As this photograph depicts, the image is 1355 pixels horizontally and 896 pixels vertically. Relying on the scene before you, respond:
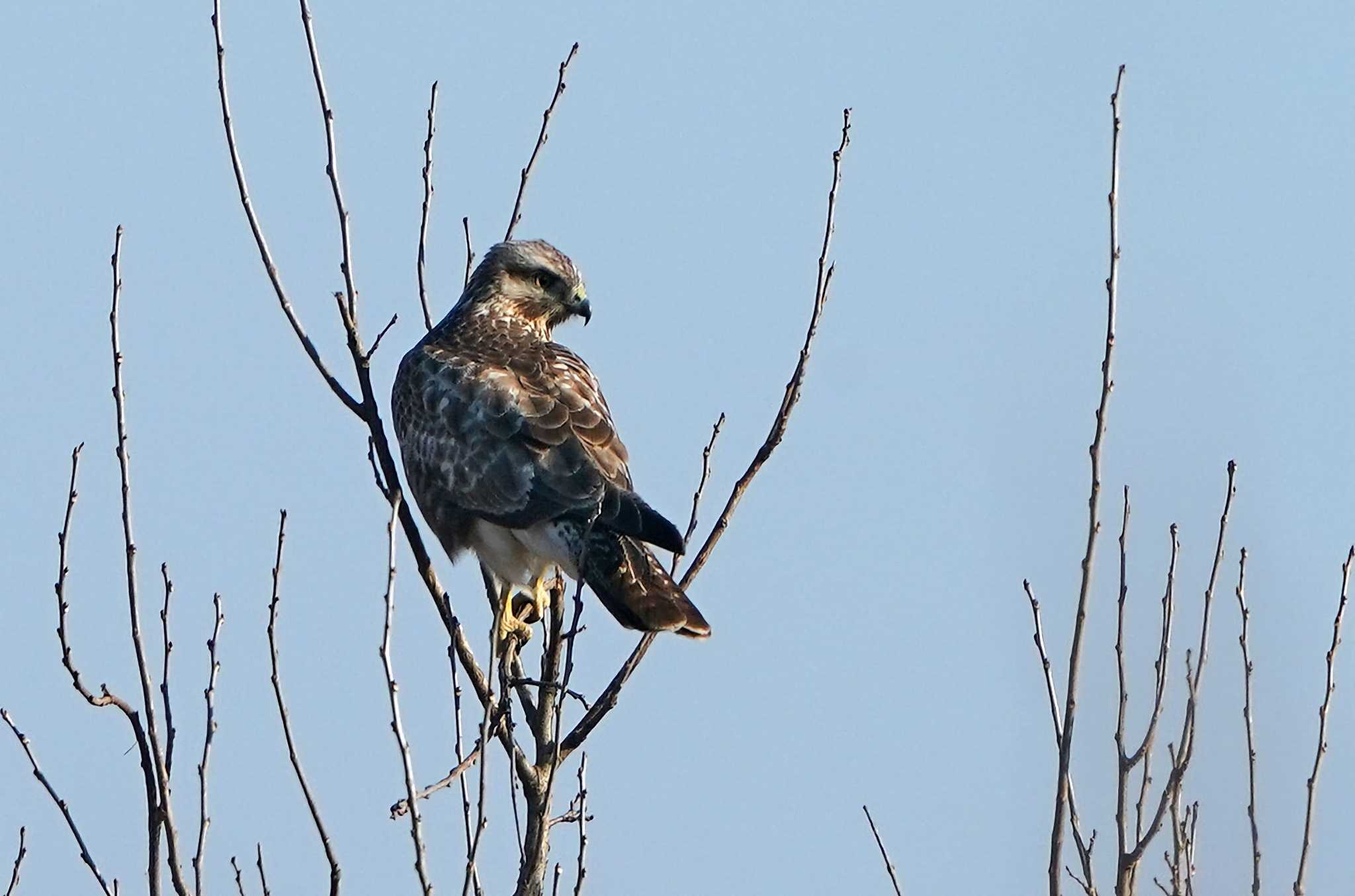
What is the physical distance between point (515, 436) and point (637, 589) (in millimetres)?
1034

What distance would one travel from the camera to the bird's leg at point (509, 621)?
5895 millimetres

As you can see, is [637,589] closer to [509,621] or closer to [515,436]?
[509,621]

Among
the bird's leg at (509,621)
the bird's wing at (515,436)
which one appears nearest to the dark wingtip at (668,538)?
the bird's wing at (515,436)

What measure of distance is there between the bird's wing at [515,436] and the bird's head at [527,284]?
0.47 meters

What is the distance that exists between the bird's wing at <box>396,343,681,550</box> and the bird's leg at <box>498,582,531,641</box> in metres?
0.23

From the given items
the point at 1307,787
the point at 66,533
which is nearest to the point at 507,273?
the point at 66,533

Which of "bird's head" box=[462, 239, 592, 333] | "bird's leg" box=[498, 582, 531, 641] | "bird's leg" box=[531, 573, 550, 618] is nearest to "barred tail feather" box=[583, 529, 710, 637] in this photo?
"bird's leg" box=[498, 582, 531, 641]

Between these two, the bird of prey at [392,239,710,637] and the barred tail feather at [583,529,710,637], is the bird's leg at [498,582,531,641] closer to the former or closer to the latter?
the bird of prey at [392,239,710,637]

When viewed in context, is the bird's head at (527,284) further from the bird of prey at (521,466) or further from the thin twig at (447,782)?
the thin twig at (447,782)

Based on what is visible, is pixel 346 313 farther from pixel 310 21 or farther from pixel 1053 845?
pixel 1053 845

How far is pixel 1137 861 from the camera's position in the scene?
4.11 m

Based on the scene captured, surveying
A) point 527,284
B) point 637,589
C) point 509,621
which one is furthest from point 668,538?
point 527,284

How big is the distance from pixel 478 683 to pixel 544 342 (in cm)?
207

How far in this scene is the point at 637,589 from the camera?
5.29m
